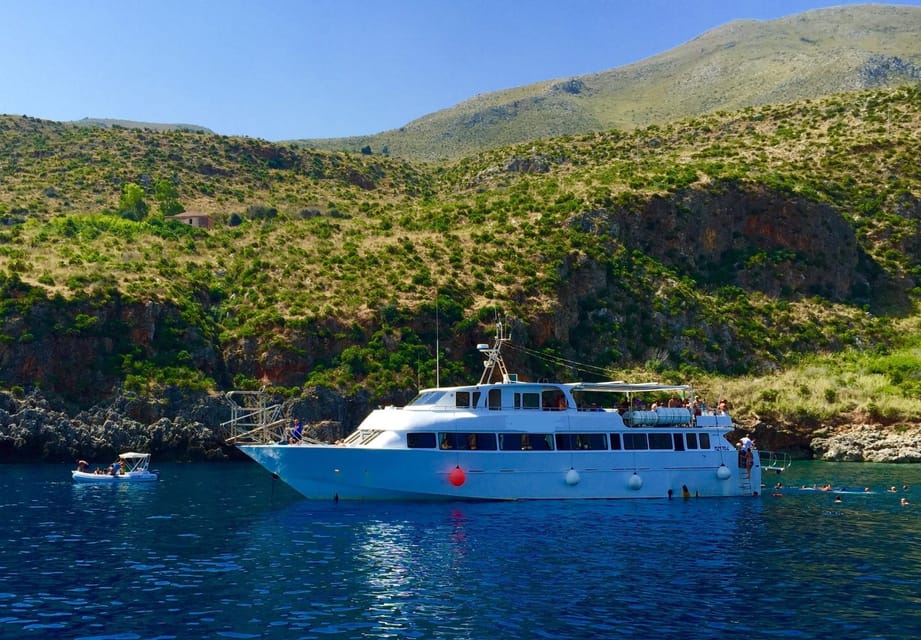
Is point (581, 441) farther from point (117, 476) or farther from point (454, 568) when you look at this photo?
point (117, 476)

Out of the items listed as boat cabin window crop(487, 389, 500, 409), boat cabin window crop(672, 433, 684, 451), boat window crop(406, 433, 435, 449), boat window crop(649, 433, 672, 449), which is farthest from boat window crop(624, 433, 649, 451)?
boat window crop(406, 433, 435, 449)

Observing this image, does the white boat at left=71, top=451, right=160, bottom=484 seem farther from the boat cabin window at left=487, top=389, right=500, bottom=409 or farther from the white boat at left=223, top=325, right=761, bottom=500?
the boat cabin window at left=487, top=389, right=500, bottom=409

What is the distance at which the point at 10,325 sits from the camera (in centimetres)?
6881

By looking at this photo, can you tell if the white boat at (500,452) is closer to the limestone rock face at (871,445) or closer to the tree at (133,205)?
the limestone rock face at (871,445)

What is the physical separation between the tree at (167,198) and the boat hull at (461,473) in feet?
262

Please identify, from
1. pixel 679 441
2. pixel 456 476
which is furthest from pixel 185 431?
pixel 679 441

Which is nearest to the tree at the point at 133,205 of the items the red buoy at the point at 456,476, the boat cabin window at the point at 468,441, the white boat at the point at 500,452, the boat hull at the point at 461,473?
the white boat at the point at 500,452

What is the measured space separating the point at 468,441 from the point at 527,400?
4.21 meters

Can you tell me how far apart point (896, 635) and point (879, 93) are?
12888 cm

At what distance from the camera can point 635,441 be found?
45281 millimetres

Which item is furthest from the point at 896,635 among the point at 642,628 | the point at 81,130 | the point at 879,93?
the point at 81,130

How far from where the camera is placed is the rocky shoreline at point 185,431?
64.5 meters

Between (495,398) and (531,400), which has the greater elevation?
(495,398)

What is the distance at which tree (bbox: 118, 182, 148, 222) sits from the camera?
374ft
